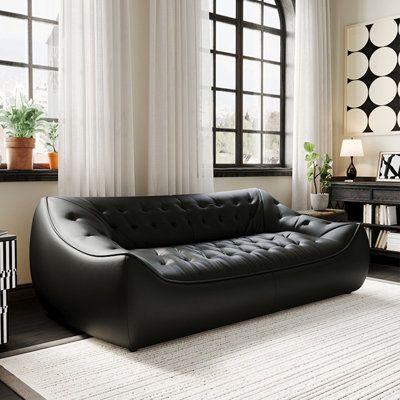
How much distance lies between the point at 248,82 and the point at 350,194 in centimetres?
148

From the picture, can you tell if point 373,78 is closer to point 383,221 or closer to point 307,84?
point 307,84

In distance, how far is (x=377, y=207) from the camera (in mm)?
4988

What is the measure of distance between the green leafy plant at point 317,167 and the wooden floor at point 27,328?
2.85 metres

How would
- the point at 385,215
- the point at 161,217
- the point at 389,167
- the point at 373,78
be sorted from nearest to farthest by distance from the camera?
the point at 161,217 → the point at 385,215 → the point at 389,167 → the point at 373,78

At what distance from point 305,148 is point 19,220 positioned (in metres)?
2.81

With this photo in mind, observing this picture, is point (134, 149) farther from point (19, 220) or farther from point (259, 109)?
point (259, 109)

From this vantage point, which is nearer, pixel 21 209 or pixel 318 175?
pixel 21 209

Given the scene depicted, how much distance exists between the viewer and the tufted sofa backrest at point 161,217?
10.3 ft

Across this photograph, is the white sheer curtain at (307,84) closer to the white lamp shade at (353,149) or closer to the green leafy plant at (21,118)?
the white lamp shade at (353,149)

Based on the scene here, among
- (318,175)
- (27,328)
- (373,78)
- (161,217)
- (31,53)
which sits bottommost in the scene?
(27,328)

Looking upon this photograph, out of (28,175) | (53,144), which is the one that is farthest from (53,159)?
(28,175)

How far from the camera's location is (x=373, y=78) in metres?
5.46

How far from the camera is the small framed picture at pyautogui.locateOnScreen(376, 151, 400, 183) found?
204 inches

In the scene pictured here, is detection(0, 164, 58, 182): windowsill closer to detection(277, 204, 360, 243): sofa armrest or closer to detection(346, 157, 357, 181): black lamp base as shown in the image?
detection(277, 204, 360, 243): sofa armrest
